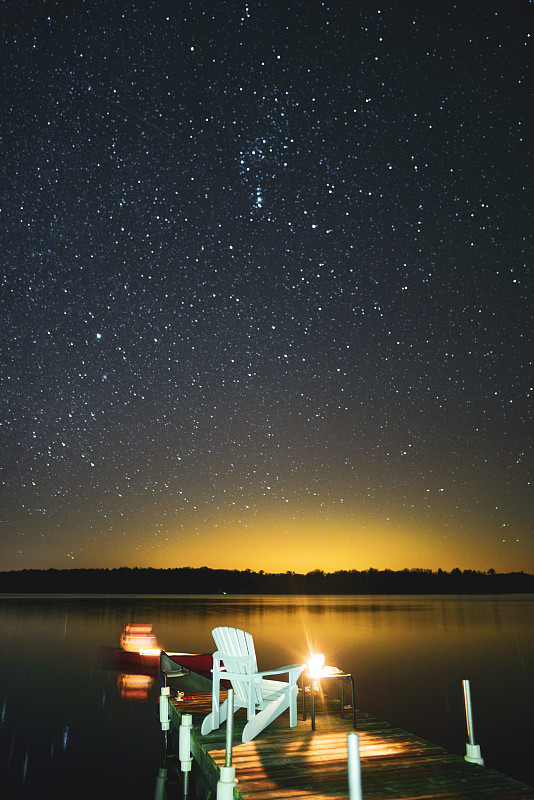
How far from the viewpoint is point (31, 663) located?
19.0m

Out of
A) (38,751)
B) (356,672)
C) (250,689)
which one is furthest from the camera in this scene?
(356,672)

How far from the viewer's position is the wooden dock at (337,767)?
407 centimetres

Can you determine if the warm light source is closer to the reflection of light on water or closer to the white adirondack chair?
the white adirondack chair

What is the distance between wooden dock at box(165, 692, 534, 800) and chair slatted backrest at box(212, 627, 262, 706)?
32 centimetres

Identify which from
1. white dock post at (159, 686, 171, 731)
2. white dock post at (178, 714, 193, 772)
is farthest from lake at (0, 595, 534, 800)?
white dock post at (178, 714, 193, 772)

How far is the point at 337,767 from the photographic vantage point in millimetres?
4570

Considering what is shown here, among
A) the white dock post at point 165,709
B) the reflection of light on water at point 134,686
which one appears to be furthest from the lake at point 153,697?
the white dock post at point 165,709

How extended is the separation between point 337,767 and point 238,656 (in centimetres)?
137

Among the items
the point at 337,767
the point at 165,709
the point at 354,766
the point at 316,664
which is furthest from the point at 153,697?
the point at 354,766

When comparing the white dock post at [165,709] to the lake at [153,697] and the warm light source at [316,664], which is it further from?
the warm light source at [316,664]

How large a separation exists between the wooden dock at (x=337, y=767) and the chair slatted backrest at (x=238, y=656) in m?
0.32

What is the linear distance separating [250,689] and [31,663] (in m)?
16.1

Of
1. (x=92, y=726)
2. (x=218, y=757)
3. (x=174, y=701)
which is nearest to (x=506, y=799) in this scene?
(x=218, y=757)

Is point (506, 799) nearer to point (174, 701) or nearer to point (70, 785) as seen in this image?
point (174, 701)
